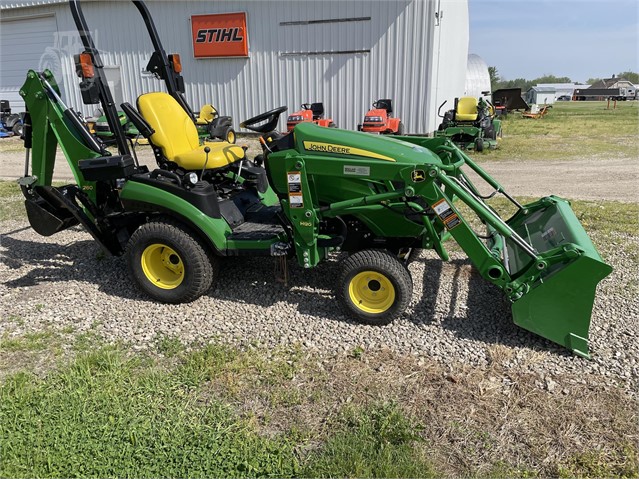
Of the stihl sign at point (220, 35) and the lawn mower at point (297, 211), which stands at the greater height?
the stihl sign at point (220, 35)

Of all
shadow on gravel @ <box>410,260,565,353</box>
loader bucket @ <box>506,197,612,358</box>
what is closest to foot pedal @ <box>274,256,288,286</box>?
shadow on gravel @ <box>410,260,565,353</box>

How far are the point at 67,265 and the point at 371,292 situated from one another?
308 centimetres

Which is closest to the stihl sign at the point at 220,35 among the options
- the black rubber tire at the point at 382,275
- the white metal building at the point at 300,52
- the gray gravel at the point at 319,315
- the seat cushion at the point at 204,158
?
the white metal building at the point at 300,52

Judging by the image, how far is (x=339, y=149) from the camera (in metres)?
3.42

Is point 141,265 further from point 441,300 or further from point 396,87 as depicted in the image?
point 396,87

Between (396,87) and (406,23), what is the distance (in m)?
1.45

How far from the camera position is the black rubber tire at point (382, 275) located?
3420 mm

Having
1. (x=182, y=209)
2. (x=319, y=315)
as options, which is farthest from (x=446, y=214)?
(x=182, y=209)

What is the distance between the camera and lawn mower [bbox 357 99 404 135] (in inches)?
422

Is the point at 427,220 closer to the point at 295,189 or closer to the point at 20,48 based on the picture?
the point at 295,189

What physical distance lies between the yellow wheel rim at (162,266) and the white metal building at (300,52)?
953 cm

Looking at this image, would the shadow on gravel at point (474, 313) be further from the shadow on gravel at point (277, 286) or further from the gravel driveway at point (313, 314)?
the shadow on gravel at point (277, 286)

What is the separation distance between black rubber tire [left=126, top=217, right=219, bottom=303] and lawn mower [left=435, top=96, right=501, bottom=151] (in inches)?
341

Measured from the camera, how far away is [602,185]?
26.5 feet
